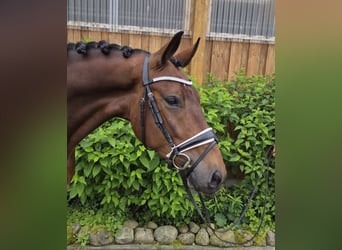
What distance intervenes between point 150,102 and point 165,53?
0.20 metres

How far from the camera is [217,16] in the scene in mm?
2311

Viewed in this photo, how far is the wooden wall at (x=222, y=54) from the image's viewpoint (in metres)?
2.30

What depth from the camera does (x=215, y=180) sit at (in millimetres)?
1164

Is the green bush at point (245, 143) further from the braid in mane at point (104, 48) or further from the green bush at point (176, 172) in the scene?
the braid in mane at point (104, 48)

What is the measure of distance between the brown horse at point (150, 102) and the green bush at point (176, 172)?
74cm

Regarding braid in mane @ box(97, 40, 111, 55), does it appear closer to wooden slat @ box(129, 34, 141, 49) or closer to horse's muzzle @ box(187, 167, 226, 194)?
horse's muzzle @ box(187, 167, 226, 194)

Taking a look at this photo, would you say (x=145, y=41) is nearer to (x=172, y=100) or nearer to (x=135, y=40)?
(x=135, y=40)

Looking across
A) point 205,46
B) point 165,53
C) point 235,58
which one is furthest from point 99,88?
point 235,58

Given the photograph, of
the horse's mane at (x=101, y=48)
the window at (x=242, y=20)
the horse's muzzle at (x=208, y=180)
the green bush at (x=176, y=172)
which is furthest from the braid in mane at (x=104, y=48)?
the window at (x=242, y=20)

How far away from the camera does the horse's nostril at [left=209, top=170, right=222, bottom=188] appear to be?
116 centimetres
